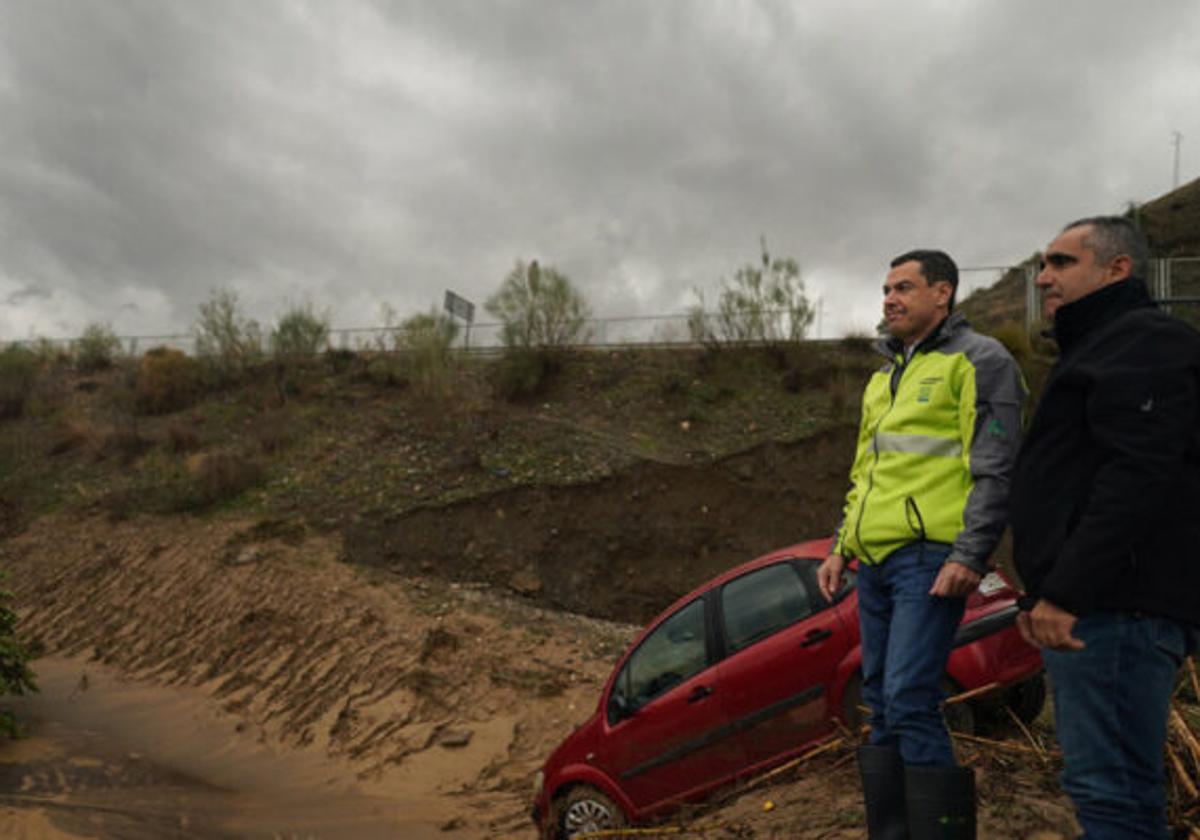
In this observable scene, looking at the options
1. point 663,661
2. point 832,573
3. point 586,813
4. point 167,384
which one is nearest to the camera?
point 832,573

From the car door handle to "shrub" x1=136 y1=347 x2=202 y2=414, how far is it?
2247cm

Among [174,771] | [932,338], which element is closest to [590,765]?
[932,338]

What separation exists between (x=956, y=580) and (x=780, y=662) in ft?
8.37

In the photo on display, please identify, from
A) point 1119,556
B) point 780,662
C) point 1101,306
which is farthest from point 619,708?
point 1101,306

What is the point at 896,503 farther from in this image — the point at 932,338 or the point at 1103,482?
the point at 1103,482

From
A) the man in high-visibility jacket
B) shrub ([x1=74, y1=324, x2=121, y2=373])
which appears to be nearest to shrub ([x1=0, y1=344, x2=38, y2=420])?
shrub ([x1=74, y1=324, x2=121, y2=373])

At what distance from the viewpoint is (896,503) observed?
123 inches

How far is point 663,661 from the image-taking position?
18.5 feet

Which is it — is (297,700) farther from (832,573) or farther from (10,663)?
(832,573)

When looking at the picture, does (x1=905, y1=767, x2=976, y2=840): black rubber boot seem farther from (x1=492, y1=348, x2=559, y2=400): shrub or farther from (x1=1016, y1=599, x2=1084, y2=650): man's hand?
(x1=492, y1=348, x2=559, y2=400): shrub

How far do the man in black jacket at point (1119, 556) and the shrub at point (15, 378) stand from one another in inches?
1128

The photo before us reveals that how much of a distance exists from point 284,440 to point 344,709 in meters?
9.91

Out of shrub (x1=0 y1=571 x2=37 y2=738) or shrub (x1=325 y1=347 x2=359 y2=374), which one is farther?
shrub (x1=325 y1=347 x2=359 y2=374)

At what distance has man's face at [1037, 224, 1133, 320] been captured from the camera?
2395 millimetres
